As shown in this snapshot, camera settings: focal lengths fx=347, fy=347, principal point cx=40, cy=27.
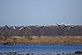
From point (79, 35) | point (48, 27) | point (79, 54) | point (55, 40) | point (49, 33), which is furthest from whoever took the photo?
point (48, 27)

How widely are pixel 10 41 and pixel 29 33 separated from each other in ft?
37.1

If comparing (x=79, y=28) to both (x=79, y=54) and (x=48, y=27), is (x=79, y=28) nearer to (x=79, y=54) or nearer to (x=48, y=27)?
(x=48, y=27)

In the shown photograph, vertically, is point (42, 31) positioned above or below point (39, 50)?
above

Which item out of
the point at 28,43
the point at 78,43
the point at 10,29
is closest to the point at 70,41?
the point at 78,43

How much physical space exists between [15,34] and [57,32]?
7939mm

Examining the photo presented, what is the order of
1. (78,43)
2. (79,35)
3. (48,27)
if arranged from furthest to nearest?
1. (48,27)
2. (79,35)
3. (78,43)

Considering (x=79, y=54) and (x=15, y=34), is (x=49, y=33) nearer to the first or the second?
(x=15, y=34)

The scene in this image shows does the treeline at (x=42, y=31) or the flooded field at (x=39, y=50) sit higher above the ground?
the treeline at (x=42, y=31)

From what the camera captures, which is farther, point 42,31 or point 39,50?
point 42,31

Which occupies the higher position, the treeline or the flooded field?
the treeline

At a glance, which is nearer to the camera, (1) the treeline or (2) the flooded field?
(2) the flooded field

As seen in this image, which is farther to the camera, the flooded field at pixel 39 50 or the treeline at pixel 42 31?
the treeline at pixel 42 31

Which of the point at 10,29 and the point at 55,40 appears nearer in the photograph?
the point at 55,40

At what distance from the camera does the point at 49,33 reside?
216 ft
